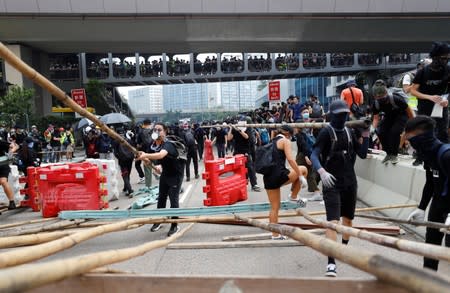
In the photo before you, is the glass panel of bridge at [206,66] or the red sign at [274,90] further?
the glass panel of bridge at [206,66]

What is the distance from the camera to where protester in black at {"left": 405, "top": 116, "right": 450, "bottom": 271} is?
11.9ft

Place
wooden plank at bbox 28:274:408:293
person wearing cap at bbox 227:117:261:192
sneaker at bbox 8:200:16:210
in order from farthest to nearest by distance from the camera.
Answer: person wearing cap at bbox 227:117:261:192 < sneaker at bbox 8:200:16:210 < wooden plank at bbox 28:274:408:293

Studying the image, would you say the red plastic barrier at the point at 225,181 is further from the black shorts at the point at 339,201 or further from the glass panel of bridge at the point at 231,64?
the glass panel of bridge at the point at 231,64

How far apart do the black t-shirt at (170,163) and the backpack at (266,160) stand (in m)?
1.46

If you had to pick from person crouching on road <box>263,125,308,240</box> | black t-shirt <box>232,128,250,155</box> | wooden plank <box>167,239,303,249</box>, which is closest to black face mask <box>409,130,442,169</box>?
Result: person crouching on road <box>263,125,308,240</box>

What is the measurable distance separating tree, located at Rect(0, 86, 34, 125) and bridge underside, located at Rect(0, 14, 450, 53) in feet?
12.4

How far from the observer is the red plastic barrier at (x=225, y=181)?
859 centimetres

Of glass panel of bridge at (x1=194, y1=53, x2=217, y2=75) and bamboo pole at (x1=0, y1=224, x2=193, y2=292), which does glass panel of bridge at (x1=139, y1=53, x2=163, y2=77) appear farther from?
bamboo pole at (x1=0, y1=224, x2=193, y2=292)

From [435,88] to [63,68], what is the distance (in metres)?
39.9

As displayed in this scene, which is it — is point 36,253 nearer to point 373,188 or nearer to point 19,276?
point 19,276

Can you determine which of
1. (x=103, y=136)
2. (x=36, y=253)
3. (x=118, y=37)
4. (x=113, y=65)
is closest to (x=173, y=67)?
(x=113, y=65)

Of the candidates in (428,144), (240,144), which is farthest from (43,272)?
(240,144)

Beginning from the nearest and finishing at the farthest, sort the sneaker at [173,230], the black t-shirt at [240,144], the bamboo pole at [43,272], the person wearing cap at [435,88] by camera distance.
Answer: the bamboo pole at [43,272] → the person wearing cap at [435,88] → the sneaker at [173,230] → the black t-shirt at [240,144]

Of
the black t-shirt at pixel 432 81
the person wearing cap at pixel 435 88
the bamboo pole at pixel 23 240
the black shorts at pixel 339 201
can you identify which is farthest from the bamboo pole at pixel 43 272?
the black t-shirt at pixel 432 81
